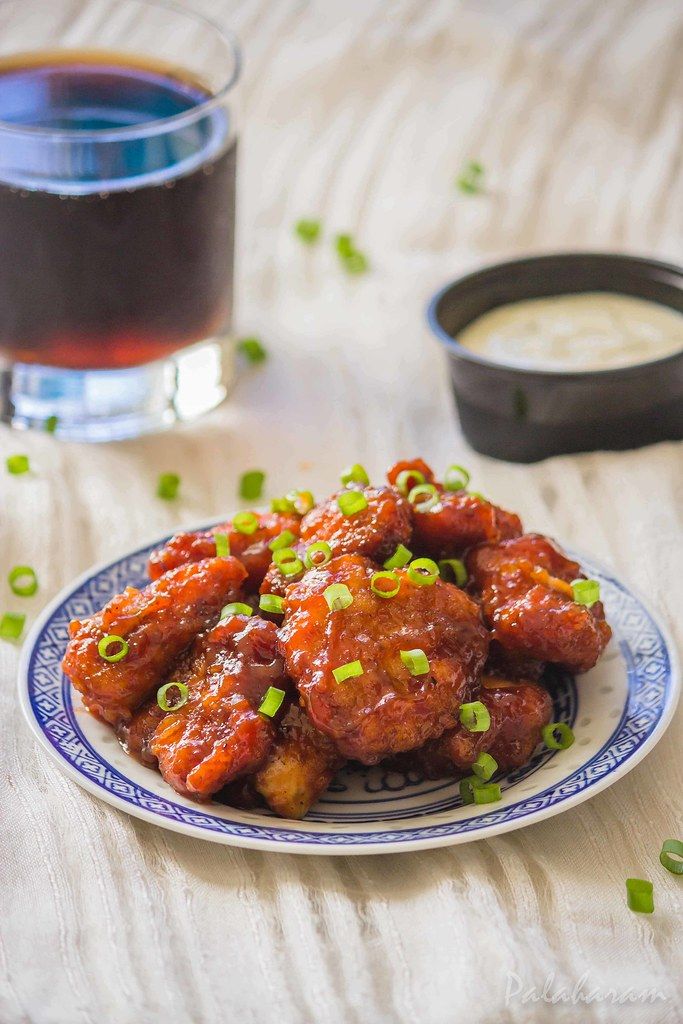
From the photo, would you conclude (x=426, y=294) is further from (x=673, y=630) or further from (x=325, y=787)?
(x=325, y=787)

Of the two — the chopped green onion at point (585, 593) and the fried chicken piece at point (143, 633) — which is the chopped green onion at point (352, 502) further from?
the chopped green onion at point (585, 593)

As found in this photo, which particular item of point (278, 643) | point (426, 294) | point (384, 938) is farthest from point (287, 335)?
point (384, 938)

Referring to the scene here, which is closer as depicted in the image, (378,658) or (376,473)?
(378,658)

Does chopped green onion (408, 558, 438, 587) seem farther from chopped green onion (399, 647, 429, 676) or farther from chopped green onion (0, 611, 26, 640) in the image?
chopped green onion (0, 611, 26, 640)

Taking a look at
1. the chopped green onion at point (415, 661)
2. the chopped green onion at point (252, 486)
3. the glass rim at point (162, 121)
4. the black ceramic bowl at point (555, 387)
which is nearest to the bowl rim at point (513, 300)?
the black ceramic bowl at point (555, 387)

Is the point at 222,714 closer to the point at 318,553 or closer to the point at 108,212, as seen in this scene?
the point at 318,553

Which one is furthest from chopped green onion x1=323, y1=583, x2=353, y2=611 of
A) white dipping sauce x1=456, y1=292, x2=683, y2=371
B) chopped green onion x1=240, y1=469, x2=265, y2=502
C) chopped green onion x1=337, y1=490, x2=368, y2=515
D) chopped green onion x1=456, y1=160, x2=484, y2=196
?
chopped green onion x1=456, y1=160, x2=484, y2=196

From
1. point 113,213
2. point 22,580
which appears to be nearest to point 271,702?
point 22,580
